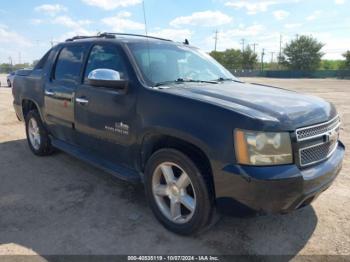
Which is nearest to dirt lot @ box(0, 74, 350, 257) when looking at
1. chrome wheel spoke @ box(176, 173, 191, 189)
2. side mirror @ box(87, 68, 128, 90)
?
chrome wheel spoke @ box(176, 173, 191, 189)

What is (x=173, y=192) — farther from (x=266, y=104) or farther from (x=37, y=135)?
(x=37, y=135)

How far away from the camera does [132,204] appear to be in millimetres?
3873

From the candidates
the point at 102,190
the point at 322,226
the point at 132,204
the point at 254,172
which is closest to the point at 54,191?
the point at 102,190

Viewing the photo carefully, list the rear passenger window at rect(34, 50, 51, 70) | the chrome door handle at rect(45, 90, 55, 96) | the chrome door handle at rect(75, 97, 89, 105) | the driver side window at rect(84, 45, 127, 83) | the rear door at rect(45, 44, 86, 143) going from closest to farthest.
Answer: the driver side window at rect(84, 45, 127, 83) → the chrome door handle at rect(75, 97, 89, 105) → the rear door at rect(45, 44, 86, 143) → the chrome door handle at rect(45, 90, 55, 96) → the rear passenger window at rect(34, 50, 51, 70)

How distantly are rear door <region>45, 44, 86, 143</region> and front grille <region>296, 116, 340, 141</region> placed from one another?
2826 millimetres

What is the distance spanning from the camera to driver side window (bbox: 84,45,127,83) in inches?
145

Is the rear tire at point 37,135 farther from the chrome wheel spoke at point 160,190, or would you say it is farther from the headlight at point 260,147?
the headlight at point 260,147

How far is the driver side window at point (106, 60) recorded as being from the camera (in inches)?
145

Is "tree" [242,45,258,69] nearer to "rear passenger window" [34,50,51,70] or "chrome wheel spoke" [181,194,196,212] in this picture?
"rear passenger window" [34,50,51,70]

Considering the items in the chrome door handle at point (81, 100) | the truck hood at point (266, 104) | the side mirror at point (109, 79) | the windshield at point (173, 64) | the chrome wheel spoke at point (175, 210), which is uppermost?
the windshield at point (173, 64)

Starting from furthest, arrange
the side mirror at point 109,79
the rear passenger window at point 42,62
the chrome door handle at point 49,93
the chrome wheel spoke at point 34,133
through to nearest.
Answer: the chrome wheel spoke at point 34,133, the rear passenger window at point 42,62, the chrome door handle at point 49,93, the side mirror at point 109,79

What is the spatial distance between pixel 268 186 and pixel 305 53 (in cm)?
8685

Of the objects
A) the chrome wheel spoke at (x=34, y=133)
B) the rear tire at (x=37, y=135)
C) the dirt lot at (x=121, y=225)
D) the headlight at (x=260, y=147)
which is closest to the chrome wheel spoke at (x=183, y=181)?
the dirt lot at (x=121, y=225)

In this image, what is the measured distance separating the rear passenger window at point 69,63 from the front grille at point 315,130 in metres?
2.87
